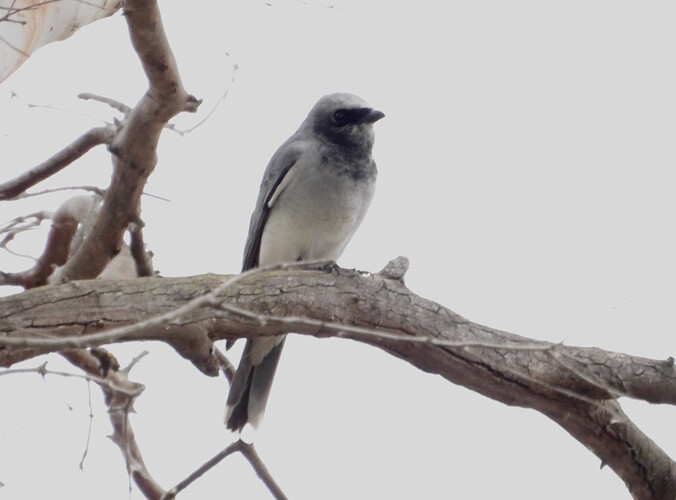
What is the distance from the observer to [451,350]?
13.9 ft

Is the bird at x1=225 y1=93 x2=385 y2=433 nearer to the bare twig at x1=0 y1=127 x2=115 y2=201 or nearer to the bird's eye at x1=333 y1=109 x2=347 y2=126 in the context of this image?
the bird's eye at x1=333 y1=109 x2=347 y2=126

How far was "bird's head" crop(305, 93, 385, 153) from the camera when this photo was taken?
6.36 metres

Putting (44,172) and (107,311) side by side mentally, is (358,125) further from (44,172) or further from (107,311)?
(107,311)

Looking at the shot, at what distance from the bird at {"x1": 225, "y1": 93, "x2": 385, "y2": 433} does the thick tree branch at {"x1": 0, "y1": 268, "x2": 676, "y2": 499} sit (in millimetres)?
1496

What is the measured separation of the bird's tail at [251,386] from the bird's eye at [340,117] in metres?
1.49

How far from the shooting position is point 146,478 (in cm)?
535

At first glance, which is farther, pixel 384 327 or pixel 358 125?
pixel 358 125

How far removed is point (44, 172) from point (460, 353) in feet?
8.52

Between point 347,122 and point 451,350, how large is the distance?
2576mm

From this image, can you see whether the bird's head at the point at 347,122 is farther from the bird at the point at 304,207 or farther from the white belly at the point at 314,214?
the white belly at the point at 314,214

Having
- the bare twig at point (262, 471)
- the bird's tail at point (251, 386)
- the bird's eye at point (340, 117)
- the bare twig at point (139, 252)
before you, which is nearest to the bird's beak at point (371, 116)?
the bird's eye at point (340, 117)

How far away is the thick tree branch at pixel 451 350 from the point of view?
4.18 m

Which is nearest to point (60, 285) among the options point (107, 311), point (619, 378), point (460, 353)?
point (107, 311)

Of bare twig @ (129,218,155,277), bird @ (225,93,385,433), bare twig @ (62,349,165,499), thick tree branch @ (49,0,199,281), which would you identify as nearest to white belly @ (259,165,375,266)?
bird @ (225,93,385,433)
